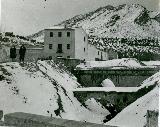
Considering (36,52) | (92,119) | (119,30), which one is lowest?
(92,119)

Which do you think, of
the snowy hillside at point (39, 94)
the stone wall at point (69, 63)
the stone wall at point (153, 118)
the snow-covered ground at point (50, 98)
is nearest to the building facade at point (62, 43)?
the stone wall at point (69, 63)

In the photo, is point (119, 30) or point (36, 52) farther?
point (119, 30)

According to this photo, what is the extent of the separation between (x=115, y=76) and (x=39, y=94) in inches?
314

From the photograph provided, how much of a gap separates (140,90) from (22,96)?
5.60 meters

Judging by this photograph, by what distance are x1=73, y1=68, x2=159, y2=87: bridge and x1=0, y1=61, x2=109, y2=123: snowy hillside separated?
12.0 ft

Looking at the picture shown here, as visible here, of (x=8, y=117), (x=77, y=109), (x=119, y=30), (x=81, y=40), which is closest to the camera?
(x=8, y=117)

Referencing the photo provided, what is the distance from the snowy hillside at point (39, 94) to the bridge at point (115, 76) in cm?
365

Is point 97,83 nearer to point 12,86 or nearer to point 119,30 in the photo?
point 12,86

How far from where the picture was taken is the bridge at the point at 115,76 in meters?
18.1

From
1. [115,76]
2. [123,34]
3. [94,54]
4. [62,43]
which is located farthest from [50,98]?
[123,34]

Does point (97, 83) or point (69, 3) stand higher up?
point (69, 3)

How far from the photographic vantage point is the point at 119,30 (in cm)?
4338

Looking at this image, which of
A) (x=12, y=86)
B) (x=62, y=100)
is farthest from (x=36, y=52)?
(x=12, y=86)

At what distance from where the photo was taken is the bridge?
18.1 metres
